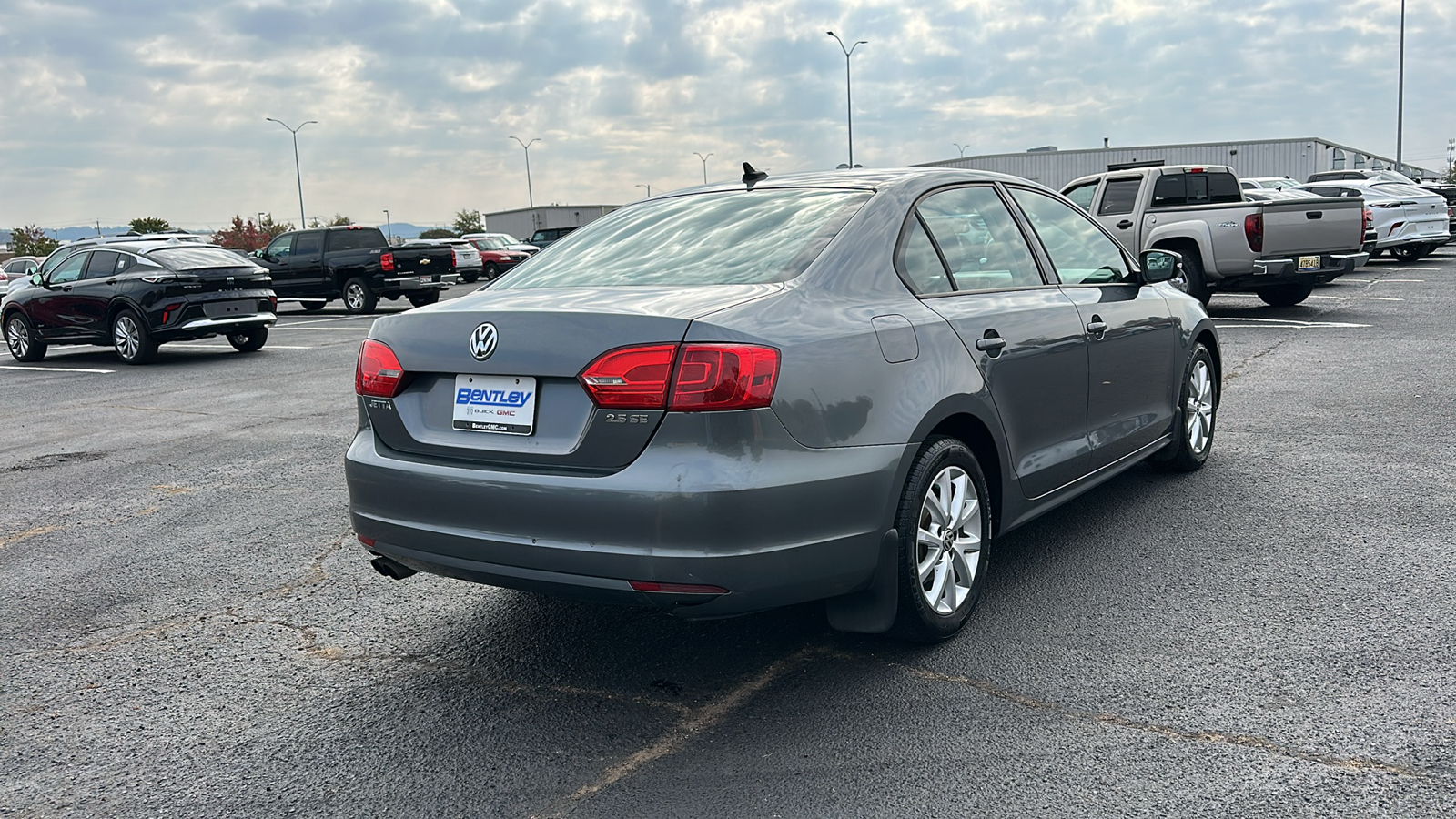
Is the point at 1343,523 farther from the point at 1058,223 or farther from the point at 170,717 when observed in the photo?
the point at 170,717

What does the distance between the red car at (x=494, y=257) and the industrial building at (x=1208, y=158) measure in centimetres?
3044

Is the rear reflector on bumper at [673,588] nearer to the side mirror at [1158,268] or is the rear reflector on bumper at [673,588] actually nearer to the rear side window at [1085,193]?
the side mirror at [1158,268]

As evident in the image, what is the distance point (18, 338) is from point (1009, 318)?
16.6 m

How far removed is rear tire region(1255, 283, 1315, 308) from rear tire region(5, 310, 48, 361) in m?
16.9

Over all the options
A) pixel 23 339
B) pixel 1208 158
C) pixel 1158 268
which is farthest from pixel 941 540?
pixel 1208 158

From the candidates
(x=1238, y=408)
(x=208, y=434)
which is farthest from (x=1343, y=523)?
(x=208, y=434)

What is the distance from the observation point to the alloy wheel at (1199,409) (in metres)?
6.18

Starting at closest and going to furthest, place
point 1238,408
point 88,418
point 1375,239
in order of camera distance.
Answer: point 1238,408 → point 88,418 → point 1375,239

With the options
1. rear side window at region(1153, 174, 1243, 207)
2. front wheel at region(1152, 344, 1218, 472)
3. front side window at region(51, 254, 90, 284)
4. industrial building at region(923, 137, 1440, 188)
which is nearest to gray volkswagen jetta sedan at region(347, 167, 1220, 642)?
front wheel at region(1152, 344, 1218, 472)

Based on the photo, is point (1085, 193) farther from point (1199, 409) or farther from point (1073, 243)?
point (1073, 243)

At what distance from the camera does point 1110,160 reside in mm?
71188

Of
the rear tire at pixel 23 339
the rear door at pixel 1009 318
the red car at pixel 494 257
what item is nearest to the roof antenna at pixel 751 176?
the rear door at pixel 1009 318

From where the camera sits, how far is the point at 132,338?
1509cm

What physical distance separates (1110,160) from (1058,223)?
70.9 metres
